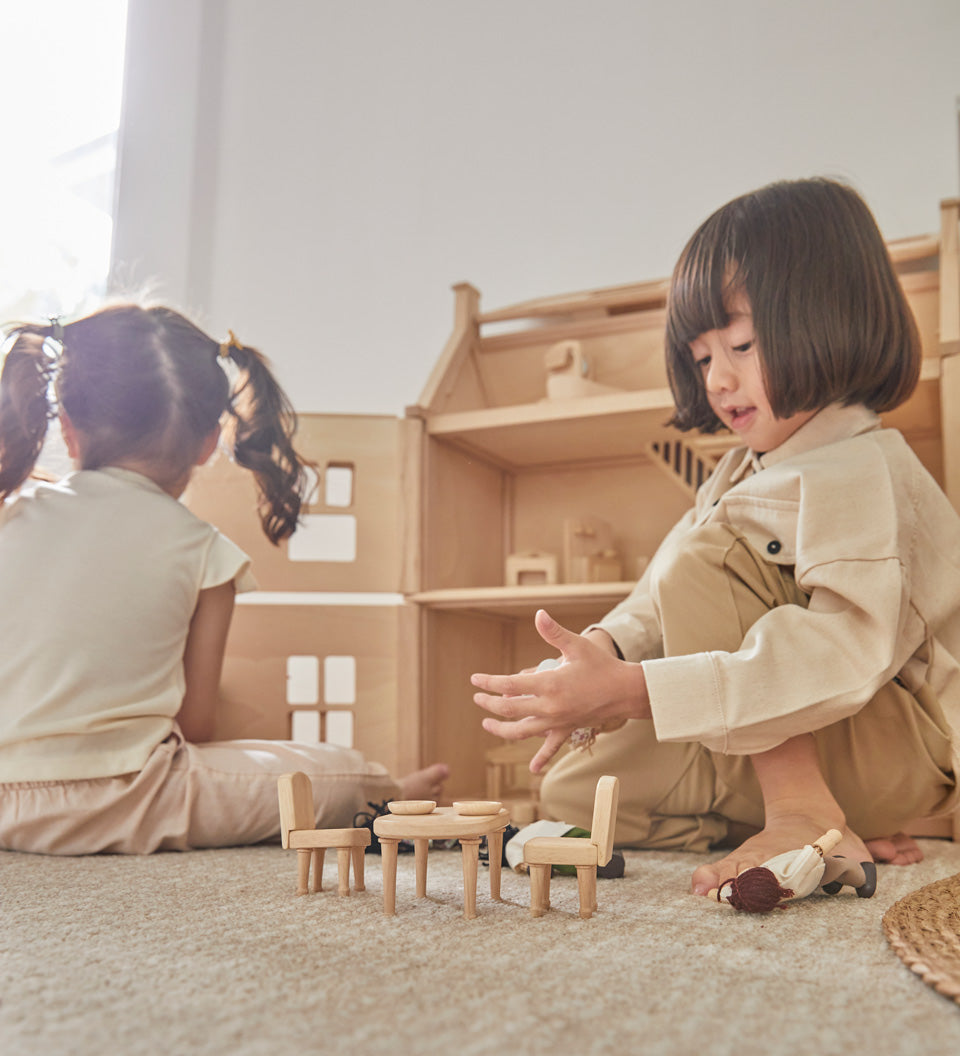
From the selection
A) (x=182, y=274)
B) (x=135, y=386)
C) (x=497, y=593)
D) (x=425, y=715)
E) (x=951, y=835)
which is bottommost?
(x=951, y=835)

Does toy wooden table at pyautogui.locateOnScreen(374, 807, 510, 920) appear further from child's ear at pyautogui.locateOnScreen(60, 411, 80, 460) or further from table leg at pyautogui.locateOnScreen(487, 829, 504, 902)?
child's ear at pyautogui.locateOnScreen(60, 411, 80, 460)

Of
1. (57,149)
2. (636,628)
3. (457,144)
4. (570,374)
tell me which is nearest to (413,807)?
(636,628)

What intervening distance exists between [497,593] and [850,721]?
0.52 metres

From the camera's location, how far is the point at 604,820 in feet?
1.98

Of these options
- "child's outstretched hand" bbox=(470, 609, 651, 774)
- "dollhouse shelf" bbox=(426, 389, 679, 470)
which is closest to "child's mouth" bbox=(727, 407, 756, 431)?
"dollhouse shelf" bbox=(426, 389, 679, 470)

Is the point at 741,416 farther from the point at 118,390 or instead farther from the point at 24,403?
the point at 24,403

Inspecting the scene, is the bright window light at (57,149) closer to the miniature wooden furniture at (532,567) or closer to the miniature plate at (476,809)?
the miniature wooden furniture at (532,567)

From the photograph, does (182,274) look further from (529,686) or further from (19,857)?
(529,686)

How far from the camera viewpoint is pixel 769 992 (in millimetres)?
439

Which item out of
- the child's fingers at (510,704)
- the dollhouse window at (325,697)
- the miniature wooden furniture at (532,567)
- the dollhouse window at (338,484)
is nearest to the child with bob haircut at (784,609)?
the child's fingers at (510,704)

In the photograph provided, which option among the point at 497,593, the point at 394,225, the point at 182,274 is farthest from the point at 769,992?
the point at 182,274

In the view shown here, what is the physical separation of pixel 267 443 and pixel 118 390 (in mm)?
232

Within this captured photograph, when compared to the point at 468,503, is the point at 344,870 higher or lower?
lower

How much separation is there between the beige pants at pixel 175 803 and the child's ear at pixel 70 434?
0.38 m
